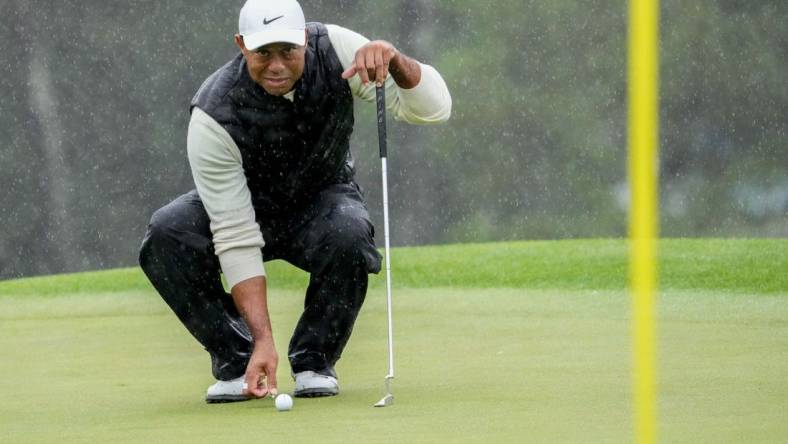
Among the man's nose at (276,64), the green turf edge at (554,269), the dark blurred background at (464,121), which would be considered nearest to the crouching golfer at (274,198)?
the man's nose at (276,64)

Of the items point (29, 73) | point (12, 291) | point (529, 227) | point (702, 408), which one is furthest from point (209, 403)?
point (529, 227)

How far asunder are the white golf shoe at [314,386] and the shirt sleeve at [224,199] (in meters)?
0.28

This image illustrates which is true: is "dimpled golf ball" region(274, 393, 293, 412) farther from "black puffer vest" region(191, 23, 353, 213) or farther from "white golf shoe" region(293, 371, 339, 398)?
"black puffer vest" region(191, 23, 353, 213)

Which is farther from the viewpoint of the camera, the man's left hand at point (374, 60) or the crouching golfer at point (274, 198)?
the crouching golfer at point (274, 198)

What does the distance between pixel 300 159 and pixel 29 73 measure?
669 inches

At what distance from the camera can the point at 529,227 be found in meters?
23.7

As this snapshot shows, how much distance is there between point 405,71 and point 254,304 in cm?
65

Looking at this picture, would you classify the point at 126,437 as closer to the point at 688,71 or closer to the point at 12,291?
the point at 12,291

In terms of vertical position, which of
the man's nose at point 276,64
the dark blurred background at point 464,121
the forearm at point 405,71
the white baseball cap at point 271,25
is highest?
the white baseball cap at point 271,25

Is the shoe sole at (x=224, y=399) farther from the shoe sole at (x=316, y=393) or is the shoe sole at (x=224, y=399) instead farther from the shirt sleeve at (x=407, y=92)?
the shirt sleeve at (x=407, y=92)

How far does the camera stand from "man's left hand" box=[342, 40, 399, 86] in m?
3.41

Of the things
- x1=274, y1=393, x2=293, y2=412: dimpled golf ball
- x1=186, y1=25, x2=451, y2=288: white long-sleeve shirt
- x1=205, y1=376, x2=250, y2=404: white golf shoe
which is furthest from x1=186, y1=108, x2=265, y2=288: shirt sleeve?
x1=274, y1=393, x2=293, y2=412: dimpled golf ball

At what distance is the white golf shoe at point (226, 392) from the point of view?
367 cm

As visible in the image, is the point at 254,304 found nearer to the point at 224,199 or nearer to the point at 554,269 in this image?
the point at 224,199
